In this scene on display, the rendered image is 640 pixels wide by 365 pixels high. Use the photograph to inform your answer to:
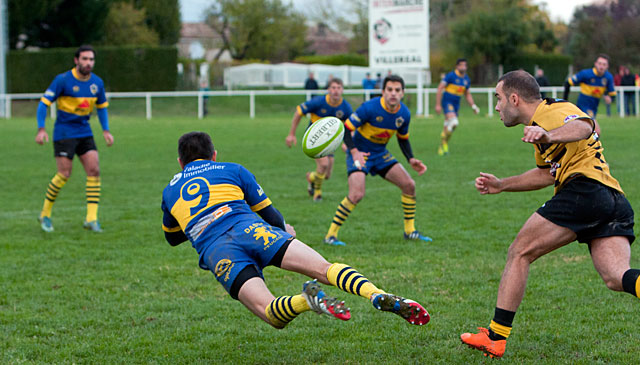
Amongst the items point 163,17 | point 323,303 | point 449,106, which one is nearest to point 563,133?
point 323,303

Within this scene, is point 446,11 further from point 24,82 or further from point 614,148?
point 614,148

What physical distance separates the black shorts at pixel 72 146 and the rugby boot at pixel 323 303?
6291 millimetres

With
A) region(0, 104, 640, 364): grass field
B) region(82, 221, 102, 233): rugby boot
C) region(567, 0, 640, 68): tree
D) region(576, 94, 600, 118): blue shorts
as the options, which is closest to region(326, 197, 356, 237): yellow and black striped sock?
region(0, 104, 640, 364): grass field

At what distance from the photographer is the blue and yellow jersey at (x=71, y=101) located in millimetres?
9438

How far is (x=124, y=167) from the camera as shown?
16.3 metres

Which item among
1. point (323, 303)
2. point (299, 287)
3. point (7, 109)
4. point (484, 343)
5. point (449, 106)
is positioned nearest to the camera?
point (323, 303)

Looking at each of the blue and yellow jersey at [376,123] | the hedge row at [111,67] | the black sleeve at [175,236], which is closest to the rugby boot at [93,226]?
the blue and yellow jersey at [376,123]

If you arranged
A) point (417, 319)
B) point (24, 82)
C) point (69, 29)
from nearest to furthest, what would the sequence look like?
point (417, 319) → point (24, 82) → point (69, 29)

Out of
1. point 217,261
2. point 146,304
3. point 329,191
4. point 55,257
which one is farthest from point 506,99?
point 329,191

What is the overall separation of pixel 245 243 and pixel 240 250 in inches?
2.0

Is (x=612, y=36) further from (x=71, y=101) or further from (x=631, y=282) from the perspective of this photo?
(x=631, y=282)

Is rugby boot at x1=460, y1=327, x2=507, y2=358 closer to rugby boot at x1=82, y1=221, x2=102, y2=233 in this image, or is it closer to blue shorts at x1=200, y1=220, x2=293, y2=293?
blue shorts at x1=200, y1=220, x2=293, y2=293

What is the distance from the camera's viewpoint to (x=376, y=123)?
8.70 meters

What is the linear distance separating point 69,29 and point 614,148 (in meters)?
34.6
